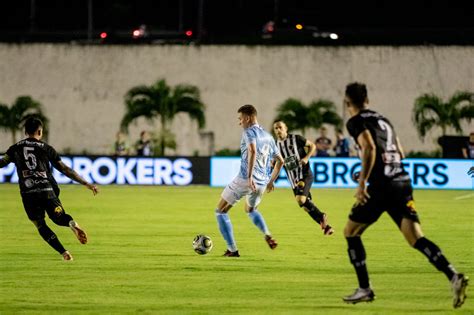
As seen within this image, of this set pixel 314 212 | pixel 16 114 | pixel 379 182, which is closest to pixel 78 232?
pixel 379 182

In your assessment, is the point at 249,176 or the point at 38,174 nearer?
the point at 38,174

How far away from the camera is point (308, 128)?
4741 cm

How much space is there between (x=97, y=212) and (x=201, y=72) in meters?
27.4

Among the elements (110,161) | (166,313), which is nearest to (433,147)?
(110,161)

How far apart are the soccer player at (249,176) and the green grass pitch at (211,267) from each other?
419mm

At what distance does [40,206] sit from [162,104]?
33.8 metres

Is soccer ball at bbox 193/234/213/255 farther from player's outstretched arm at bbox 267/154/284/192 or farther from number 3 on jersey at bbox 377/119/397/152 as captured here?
number 3 on jersey at bbox 377/119/397/152

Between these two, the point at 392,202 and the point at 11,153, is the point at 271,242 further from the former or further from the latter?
the point at 392,202

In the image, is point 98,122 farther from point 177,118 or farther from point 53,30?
point 53,30

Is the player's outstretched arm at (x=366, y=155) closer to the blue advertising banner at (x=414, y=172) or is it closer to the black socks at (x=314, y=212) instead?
the black socks at (x=314, y=212)

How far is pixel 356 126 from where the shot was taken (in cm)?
1059

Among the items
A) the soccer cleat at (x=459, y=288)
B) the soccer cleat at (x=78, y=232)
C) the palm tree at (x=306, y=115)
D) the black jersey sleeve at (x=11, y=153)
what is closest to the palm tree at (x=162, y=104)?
the palm tree at (x=306, y=115)

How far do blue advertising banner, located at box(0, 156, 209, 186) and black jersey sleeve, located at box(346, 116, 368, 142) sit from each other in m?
25.8

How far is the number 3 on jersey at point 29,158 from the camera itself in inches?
566
